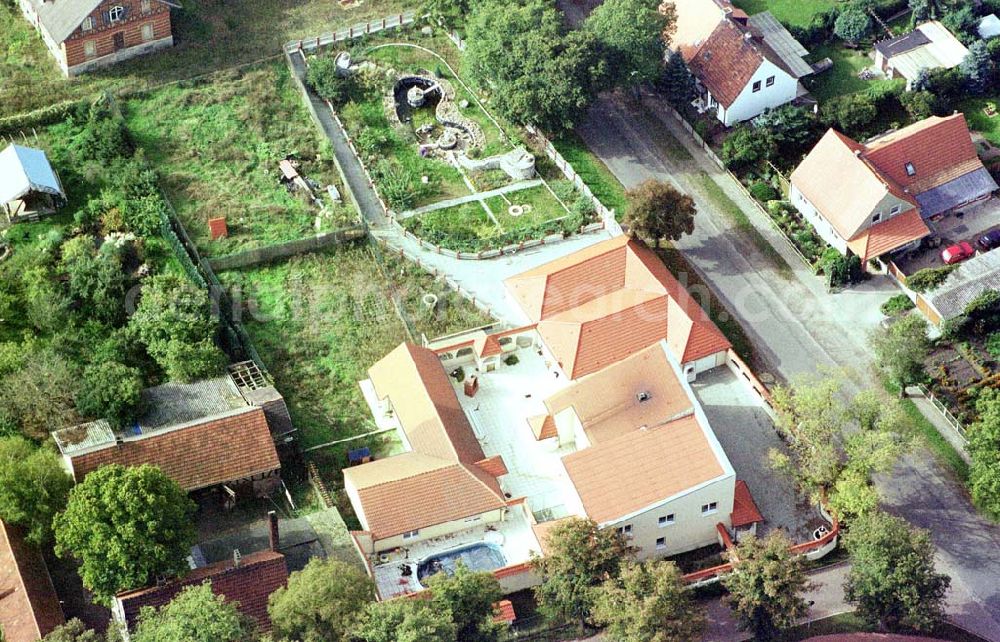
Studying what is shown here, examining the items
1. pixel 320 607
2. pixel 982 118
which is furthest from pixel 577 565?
pixel 982 118

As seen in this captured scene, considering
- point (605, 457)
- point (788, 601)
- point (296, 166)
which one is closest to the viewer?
point (788, 601)

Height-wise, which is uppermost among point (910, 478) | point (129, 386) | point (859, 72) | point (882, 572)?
point (859, 72)

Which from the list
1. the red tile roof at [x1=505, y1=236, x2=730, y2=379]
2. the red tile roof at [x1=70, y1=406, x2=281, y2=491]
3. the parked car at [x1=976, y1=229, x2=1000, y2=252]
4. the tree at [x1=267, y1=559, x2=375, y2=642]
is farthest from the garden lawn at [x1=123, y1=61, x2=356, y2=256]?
the parked car at [x1=976, y1=229, x2=1000, y2=252]

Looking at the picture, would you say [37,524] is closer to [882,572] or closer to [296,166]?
[296,166]

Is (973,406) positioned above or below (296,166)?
below

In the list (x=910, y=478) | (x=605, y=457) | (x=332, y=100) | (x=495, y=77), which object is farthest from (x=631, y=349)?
(x=332, y=100)

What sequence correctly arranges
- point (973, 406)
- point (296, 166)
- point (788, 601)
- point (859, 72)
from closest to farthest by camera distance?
point (788, 601)
point (973, 406)
point (296, 166)
point (859, 72)

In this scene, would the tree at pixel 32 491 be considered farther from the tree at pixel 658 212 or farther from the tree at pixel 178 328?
the tree at pixel 658 212

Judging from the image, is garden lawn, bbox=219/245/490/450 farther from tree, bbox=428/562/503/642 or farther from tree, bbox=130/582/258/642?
tree, bbox=428/562/503/642
